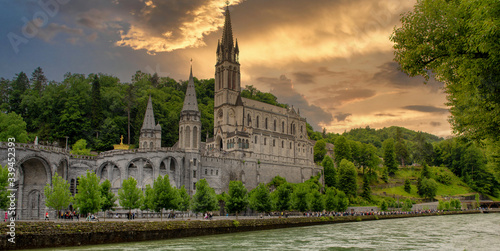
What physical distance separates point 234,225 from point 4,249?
2273 cm

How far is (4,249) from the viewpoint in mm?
26406

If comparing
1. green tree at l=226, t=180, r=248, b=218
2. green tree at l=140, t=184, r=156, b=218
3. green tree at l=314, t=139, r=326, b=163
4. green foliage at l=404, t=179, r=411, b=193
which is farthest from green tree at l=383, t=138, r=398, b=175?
green tree at l=140, t=184, r=156, b=218

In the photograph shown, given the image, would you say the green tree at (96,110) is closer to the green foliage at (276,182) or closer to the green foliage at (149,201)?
the green foliage at (276,182)

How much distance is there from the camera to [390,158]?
117 m

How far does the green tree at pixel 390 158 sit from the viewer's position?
116m

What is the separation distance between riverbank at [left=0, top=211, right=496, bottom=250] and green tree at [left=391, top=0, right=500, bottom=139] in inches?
998

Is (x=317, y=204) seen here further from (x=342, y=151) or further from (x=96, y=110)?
(x=96, y=110)

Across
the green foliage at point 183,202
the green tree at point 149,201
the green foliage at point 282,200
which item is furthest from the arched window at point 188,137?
the green tree at point 149,201

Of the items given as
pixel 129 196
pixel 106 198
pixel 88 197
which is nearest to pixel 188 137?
pixel 129 196

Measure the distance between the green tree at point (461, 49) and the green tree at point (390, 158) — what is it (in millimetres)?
99494

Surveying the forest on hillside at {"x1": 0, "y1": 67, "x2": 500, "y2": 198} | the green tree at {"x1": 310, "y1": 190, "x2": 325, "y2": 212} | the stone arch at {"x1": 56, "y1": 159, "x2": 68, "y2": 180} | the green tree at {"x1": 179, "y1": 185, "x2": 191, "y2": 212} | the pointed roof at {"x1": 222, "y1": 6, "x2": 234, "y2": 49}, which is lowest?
the green tree at {"x1": 310, "y1": 190, "x2": 325, "y2": 212}

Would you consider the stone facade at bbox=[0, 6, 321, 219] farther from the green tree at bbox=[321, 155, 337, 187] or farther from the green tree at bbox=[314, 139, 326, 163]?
the green tree at bbox=[314, 139, 326, 163]

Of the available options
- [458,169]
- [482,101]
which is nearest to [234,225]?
[482,101]

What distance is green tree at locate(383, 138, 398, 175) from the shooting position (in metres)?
116
